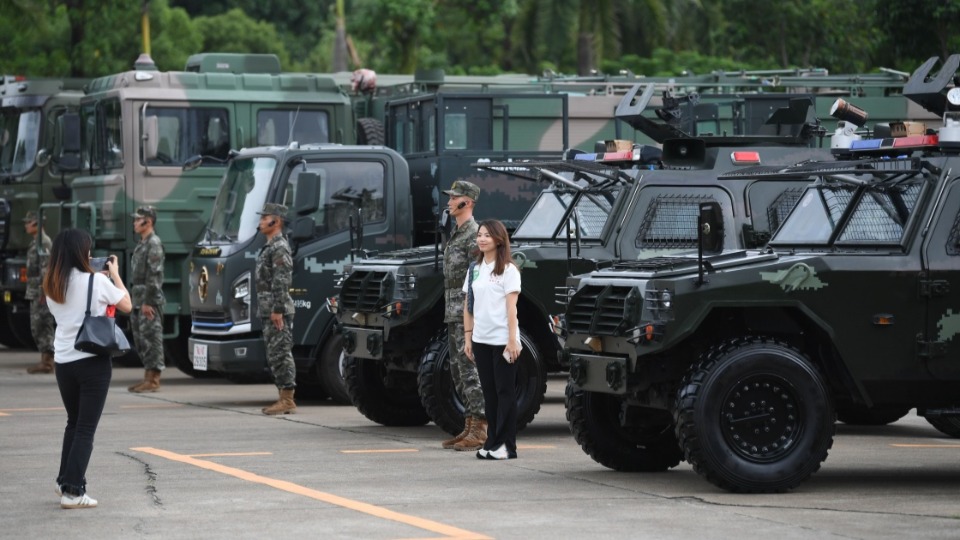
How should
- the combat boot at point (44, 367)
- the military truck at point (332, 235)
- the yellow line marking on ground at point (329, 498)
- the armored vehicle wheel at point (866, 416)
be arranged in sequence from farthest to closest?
1. the combat boot at point (44, 367)
2. the military truck at point (332, 235)
3. the armored vehicle wheel at point (866, 416)
4. the yellow line marking on ground at point (329, 498)

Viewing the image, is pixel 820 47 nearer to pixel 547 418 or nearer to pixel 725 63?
pixel 725 63

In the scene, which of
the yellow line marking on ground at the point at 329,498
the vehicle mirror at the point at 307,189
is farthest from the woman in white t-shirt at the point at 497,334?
the vehicle mirror at the point at 307,189

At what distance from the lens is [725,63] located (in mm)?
39281

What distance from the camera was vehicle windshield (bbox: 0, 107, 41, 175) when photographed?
25.7 meters

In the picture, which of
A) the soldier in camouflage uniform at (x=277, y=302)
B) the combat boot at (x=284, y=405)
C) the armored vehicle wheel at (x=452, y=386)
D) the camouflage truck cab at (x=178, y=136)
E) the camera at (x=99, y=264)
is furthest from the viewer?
the camouflage truck cab at (x=178, y=136)

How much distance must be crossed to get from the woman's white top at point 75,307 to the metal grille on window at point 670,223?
17.0ft

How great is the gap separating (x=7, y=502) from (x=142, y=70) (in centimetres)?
1249

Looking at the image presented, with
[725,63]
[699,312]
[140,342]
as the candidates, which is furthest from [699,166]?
[725,63]

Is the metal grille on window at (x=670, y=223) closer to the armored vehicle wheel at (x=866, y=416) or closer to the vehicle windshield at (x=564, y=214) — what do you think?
the vehicle windshield at (x=564, y=214)

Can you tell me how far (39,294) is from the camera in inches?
923

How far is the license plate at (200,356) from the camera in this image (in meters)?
18.8

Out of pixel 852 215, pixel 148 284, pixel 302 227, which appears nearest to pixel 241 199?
pixel 302 227

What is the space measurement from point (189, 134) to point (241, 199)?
3788 mm

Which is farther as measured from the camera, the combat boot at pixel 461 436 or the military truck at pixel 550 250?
the military truck at pixel 550 250
